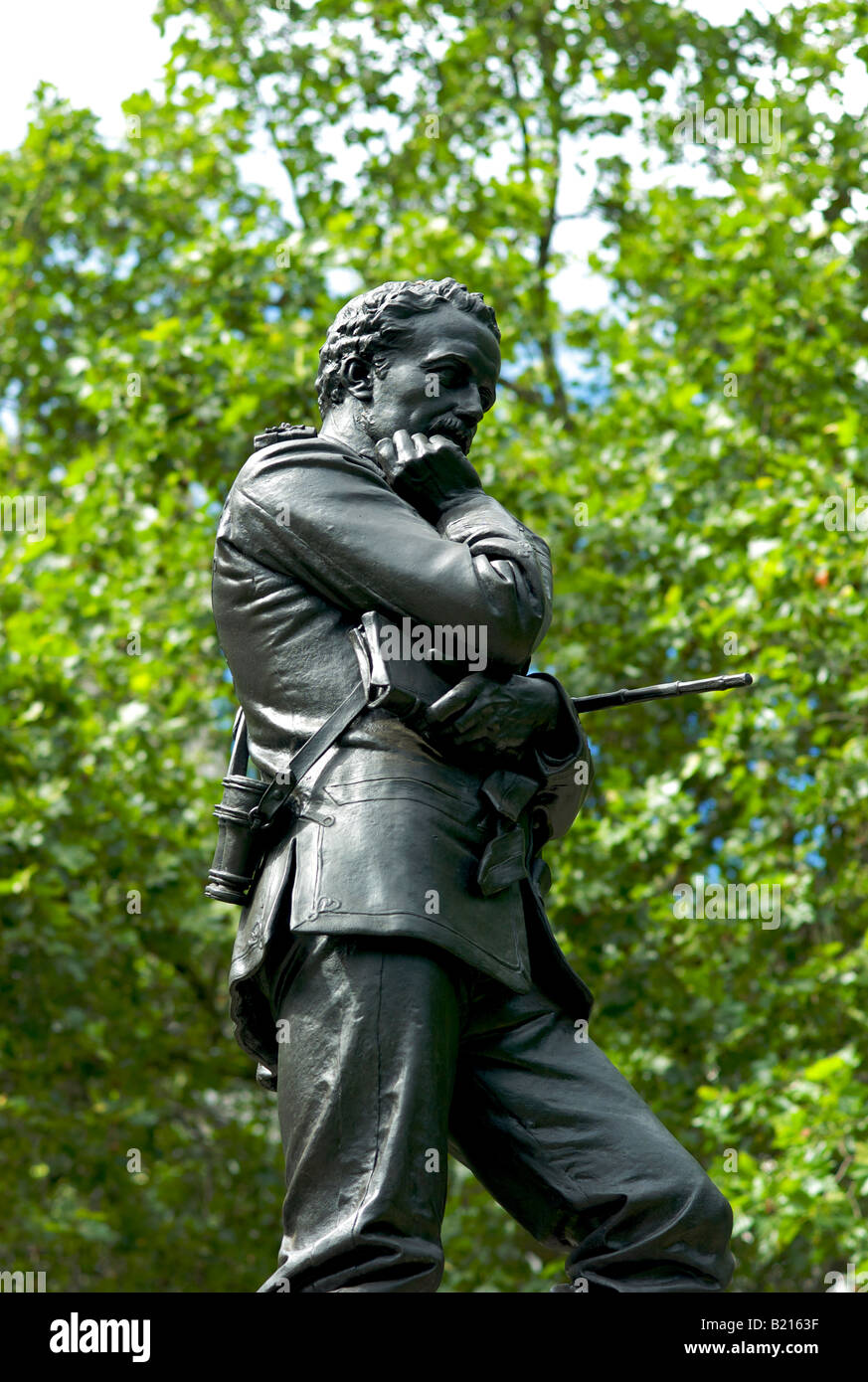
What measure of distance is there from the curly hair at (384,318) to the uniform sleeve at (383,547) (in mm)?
295

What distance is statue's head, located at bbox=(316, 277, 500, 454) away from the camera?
4492 mm

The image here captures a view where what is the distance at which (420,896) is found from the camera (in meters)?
3.92

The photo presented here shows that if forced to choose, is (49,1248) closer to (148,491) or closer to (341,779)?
(148,491)

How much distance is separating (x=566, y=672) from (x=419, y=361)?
8051 mm

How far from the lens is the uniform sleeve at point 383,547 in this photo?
4.07m

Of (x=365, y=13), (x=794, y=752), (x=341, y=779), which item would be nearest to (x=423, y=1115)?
(x=341, y=779)

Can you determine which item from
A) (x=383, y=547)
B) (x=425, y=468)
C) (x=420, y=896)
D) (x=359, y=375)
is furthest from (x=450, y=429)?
(x=420, y=896)

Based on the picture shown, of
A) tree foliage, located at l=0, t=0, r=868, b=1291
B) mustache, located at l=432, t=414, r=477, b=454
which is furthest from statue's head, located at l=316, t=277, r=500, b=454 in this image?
tree foliage, located at l=0, t=0, r=868, b=1291

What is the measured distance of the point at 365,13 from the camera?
17250 millimetres

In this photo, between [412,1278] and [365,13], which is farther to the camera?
[365,13]

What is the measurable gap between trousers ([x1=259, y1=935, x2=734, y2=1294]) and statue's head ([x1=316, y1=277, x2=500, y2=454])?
1.25m

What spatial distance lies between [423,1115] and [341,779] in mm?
701

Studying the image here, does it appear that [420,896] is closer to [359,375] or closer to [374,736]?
[374,736]
